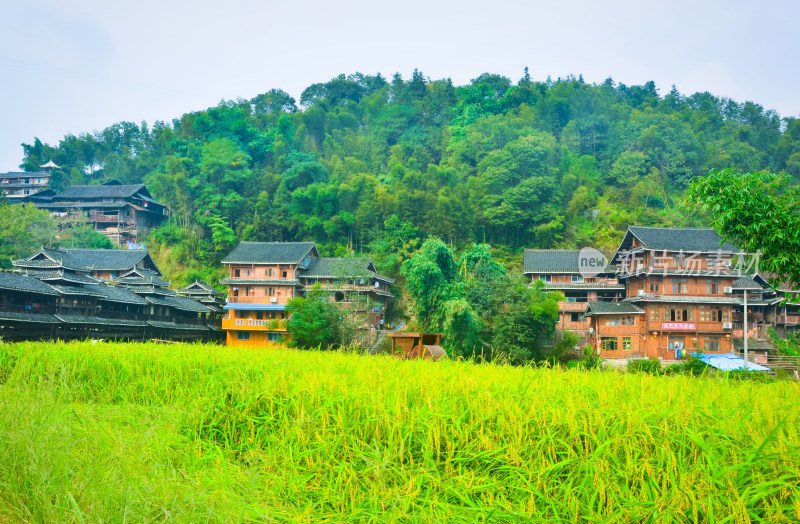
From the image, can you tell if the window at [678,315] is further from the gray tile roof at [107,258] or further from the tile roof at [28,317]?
the gray tile roof at [107,258]

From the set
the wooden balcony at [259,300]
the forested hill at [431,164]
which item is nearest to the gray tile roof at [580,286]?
the forested hill at [431,164]

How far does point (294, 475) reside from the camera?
13.8ft

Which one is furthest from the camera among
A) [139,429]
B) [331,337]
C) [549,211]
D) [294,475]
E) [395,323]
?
[549,211]

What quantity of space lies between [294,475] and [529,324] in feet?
76.7

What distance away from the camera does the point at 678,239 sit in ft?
99.6

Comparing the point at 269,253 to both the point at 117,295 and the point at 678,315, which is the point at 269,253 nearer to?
the point at 117,295

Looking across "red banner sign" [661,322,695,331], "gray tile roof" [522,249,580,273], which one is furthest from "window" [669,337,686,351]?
"gray tile roof" [522,249,580,273]

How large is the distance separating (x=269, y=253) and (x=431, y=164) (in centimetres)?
1787

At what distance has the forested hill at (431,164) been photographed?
41500 mm

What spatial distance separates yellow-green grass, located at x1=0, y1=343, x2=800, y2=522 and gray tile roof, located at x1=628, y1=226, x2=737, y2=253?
88.9 ft

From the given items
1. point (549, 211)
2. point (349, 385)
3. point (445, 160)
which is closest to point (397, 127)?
point (445, 160)

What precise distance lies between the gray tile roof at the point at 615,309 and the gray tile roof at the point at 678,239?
355 cm

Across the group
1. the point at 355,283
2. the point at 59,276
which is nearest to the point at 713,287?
the point at 355,283

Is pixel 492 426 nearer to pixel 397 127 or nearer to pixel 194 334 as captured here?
pixel 194 334
